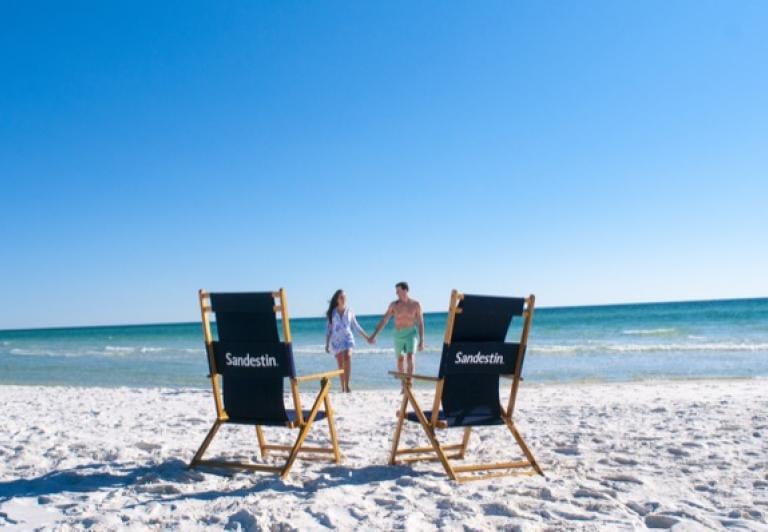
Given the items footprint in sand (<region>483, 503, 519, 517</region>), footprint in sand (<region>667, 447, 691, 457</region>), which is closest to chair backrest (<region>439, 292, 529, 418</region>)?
footprint in sand (<region>483, 503, 519, 517</region>)

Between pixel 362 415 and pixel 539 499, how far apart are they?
302cm

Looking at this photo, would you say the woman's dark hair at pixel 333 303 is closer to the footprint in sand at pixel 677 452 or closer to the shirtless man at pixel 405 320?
the shirtless man at pixel 405 320

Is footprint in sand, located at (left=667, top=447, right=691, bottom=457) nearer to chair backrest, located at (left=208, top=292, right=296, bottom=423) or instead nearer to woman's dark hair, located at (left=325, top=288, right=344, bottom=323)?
chair backrest, located at (left=208, top=292, right=296, bottom=423)

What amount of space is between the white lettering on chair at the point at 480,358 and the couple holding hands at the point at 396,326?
3097 mm

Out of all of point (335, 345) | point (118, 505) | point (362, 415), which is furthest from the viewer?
point (335, 345)

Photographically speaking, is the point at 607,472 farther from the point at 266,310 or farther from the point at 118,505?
the point at 118,505

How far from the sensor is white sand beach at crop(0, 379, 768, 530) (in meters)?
2.75

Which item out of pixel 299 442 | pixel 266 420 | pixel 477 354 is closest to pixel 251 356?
pixel 266 420

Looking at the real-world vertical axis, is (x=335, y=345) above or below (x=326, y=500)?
above

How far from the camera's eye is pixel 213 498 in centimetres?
308

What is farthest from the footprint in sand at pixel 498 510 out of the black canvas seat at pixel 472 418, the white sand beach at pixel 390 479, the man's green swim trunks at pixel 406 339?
the man's green swim trunks at pixel 406 339

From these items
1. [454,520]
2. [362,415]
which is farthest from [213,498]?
[362,415]

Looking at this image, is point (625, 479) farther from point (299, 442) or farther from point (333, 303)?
point (333, 303)

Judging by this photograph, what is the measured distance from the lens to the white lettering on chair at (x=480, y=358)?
3453 millimetres
